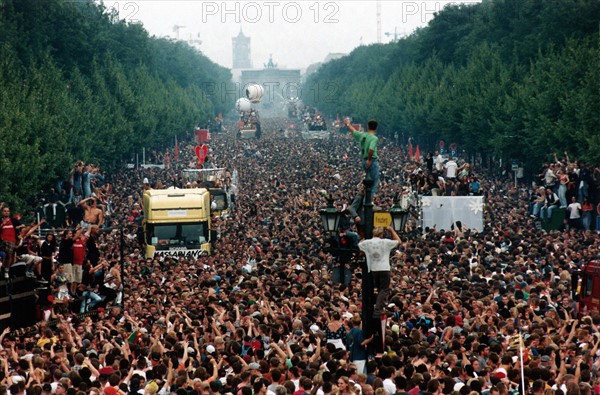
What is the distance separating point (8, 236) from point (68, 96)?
2210 inches

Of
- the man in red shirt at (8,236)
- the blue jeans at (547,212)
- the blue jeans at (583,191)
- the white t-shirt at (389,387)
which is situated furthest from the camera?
the blue jeans at (583,191)

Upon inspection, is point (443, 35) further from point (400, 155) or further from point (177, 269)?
point (177, 269)

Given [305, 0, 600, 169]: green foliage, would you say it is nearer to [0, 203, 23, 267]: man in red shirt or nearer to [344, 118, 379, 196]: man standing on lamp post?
[0, 203, 23, 267]: man in red shirt

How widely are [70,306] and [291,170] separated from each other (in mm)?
61000

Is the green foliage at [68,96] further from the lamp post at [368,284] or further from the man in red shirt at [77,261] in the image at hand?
the lamp post at [368,284]

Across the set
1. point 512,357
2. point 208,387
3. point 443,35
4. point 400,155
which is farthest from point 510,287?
point 443,35

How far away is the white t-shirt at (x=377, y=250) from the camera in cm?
1636

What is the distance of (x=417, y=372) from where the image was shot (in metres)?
14.9

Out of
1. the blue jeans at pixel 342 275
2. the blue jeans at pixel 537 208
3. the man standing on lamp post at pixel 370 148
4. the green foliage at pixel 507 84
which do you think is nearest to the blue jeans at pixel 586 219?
the blue jeans at pixel 537 208

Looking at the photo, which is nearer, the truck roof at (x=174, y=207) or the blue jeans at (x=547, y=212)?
the truck roof at (x=174, y=207)

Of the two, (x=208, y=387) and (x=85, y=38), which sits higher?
(x=85, y=38)

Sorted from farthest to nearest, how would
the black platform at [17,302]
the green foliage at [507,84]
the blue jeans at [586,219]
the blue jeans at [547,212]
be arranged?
the green foliage at [507,84]
the blue jeans at [586,219]
the blue jeans at [547,212]
the black platform at [17,302]

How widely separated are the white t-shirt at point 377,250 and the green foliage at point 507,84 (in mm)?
38590

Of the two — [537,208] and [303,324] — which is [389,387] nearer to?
[303,324]
